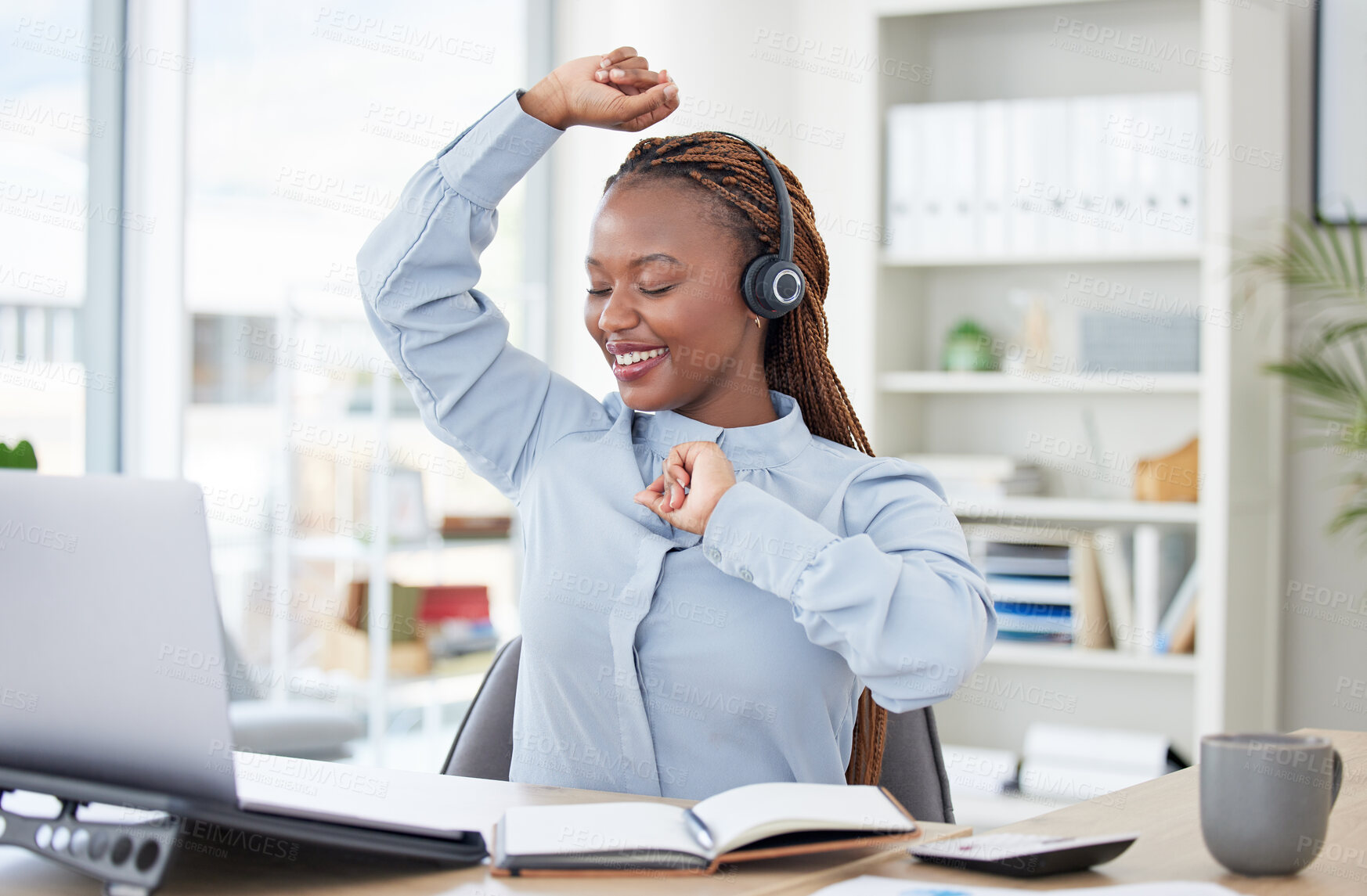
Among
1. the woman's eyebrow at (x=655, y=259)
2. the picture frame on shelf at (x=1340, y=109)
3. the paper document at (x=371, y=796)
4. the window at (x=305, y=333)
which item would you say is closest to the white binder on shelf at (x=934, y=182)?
the picture frame on shelf at (x=1340, y=109)

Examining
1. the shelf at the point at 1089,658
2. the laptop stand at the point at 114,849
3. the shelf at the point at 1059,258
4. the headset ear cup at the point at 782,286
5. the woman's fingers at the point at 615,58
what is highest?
the shelf at the point at 1059,258

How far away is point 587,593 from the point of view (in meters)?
1.21

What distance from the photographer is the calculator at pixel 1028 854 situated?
2.73 ft

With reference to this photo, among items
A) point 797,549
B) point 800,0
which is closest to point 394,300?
point 797,549

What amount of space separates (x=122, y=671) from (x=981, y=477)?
244cm

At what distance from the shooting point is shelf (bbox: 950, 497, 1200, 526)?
Answer: 9.17 feet

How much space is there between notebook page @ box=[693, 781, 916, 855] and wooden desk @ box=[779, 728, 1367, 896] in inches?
1.3

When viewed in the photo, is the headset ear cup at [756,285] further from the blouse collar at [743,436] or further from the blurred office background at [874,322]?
the blurred office background at [874,322]

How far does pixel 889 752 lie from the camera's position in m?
1.31

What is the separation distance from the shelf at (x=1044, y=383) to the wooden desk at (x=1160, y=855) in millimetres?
1805

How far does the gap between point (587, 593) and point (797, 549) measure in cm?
25

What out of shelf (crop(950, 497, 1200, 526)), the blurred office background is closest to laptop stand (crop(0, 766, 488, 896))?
the blurred office background

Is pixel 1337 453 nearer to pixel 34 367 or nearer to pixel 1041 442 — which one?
pixel 1041 442

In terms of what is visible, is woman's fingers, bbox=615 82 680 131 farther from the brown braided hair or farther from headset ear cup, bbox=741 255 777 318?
headset ear cup, bbox=741 255 777 318
